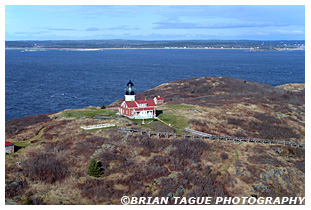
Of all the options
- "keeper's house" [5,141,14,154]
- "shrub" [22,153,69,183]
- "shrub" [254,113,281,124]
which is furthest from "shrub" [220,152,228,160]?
"keeper's house" [5,141,14,154]

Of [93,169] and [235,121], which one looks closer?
[93,169]

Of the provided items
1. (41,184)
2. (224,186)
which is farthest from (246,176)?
(41,184)

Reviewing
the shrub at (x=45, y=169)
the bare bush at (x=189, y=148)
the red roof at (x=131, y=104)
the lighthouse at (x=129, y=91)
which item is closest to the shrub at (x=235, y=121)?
the bare bush at (x=189, y=148)

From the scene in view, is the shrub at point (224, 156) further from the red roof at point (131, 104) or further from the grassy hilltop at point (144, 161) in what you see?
the red roof at point (131, 104)

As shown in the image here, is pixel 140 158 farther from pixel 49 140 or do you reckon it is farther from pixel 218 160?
pixel 49 140

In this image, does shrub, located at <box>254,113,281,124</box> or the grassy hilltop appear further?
shrub, located at <box>254,113,281,124</box>

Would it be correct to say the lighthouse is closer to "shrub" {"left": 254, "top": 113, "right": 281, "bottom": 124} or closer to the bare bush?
the bare bush

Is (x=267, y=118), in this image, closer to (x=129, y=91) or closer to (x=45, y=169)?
(x=129, y=91)

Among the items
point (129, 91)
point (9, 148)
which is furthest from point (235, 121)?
point (9, 148)

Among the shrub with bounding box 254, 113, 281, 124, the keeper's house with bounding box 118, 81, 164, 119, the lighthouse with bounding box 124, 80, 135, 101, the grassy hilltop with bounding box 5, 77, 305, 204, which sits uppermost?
the lighthouse with bounding box 124, 80, 135, 101
